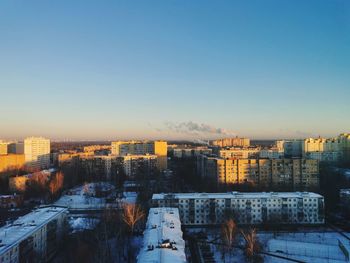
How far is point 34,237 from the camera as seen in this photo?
9.61 meters

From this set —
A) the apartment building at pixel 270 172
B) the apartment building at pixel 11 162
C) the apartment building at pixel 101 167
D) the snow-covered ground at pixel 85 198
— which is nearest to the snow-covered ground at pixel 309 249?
the snow-covered ground at pixel 85 198

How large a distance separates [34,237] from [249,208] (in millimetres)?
8614

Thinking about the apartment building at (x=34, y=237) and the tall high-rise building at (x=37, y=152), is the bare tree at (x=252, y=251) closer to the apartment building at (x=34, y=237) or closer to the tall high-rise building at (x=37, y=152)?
the apartment building at (x=34, y=237)

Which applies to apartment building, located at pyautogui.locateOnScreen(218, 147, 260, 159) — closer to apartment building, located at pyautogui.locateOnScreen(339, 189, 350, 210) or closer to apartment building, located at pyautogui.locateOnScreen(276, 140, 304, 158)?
apartment building, located at pyautogui.locateOnScreen(276, 140, 304, 158)

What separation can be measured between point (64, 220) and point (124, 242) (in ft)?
8.26

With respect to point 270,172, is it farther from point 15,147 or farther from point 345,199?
point 15,147

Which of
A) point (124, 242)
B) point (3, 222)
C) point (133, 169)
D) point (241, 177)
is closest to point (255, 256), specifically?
point (124, 242)

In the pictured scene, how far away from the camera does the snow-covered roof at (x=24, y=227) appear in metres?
8.68

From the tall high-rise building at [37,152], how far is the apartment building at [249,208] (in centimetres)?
2454

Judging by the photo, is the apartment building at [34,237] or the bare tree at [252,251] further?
the bare tree at [252,251]

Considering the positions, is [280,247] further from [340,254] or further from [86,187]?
[86,187]

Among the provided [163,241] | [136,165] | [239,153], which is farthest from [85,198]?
[239,153]

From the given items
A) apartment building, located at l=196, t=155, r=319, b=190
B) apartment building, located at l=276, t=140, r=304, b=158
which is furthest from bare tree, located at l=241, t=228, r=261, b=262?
apartment building, located at l=276, t=140, r=304, b=158

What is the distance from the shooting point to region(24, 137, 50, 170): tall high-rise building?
35062 millimetres
